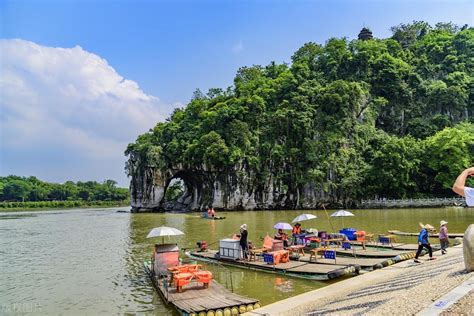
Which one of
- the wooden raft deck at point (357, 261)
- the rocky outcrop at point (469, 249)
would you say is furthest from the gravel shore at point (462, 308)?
the wooden raft deck at point (357, 261)

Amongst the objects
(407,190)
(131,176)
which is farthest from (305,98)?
(131,176)

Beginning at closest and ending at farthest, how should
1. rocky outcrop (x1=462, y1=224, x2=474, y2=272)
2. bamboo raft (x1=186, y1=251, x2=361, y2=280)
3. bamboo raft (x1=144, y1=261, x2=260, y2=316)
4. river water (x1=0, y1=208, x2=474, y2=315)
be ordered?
rocky outcrop (x1=462, y1=224, x2=474, y2=272) < bamboo raft (x1=144, y1=261, x2=260, y2=316) < river water (x1=0, y1=208, x2=474, y2=315) < bamboo raft (x1=186, y1=251, x2=361, y2=280)

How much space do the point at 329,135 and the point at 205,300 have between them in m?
50.6

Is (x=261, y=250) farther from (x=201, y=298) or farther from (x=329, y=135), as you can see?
(x=329, y=135)

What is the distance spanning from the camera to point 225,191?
61.5 metres

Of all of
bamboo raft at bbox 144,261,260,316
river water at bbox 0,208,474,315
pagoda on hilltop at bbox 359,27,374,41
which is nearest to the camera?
bamboo raft at bbox 144,261,260,316

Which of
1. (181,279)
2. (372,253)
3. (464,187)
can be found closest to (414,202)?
(372,253)

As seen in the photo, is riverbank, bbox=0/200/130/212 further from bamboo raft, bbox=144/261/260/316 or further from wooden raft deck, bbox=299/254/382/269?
bamboo raft, bbox=144/261/260/316

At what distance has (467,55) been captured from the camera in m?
66.3

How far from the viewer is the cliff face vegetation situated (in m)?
52.2

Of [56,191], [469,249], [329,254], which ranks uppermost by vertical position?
[56,191]

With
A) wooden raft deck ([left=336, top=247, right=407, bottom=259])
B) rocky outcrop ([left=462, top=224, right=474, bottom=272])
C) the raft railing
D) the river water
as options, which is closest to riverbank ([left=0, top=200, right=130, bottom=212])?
the raft railing

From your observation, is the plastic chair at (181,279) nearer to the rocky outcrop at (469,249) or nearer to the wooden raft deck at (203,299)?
the wooden raft deck at (203,299)

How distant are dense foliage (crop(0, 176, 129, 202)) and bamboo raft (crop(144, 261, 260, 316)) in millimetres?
120814
